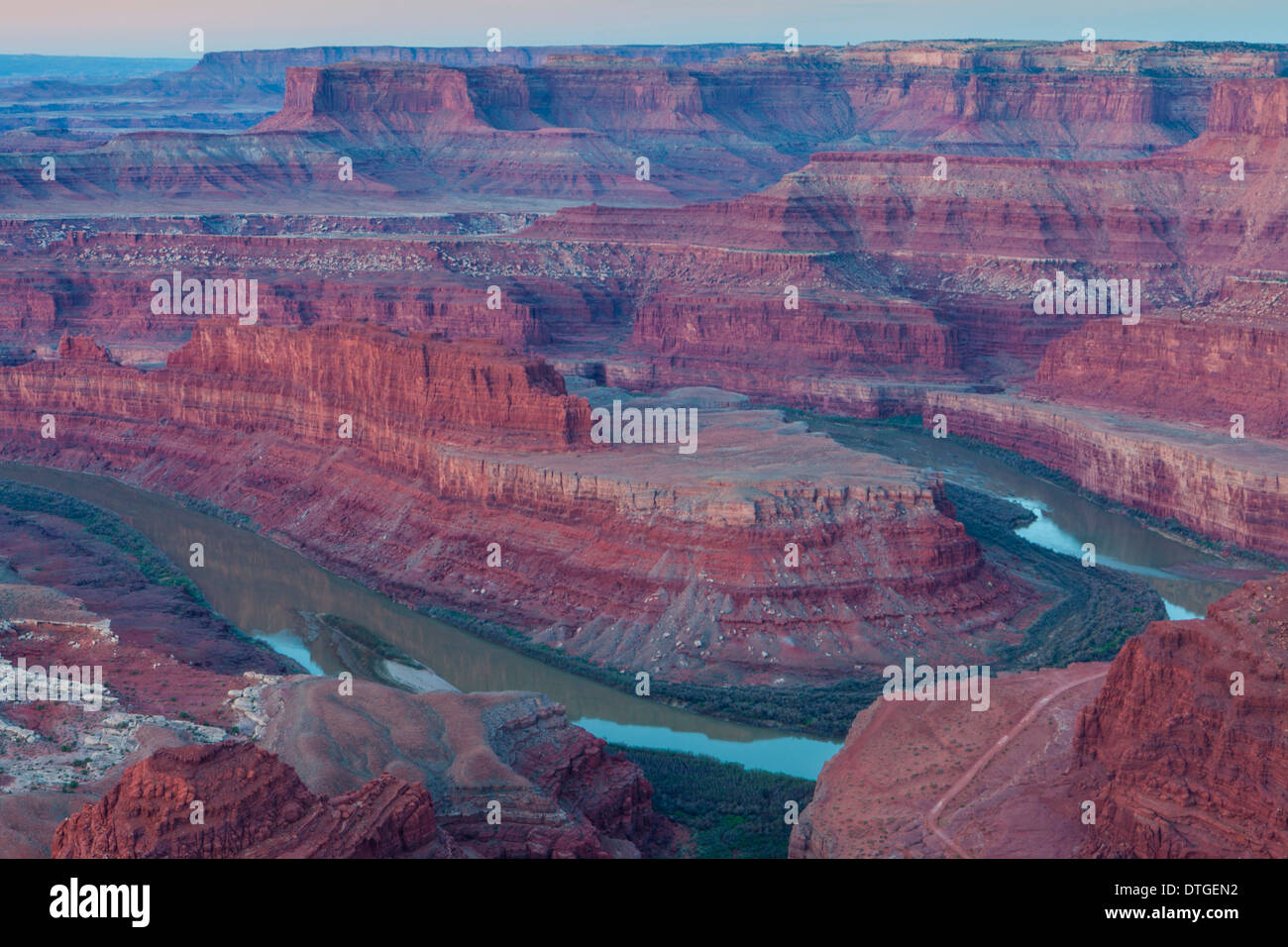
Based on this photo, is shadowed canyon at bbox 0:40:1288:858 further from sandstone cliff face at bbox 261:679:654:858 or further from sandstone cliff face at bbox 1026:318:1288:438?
sandstone cliff face at bbox 1026:318:1288:438

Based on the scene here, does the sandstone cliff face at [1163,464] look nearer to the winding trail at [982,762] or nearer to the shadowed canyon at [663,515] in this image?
the shadowed canyon at [663,515]

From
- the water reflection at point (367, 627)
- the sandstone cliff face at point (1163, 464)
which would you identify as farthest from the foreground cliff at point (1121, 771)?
the sandstone cliff face at point (1163, 464)

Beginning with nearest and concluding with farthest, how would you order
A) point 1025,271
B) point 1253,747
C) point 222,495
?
point 1253,747 → point 222,495 → point 1025,271

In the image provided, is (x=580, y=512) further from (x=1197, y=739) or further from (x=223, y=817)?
(x=223, y=817)

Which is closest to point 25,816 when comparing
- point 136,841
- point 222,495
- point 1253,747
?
point 136,841

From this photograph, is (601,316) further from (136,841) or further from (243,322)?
(136,841)

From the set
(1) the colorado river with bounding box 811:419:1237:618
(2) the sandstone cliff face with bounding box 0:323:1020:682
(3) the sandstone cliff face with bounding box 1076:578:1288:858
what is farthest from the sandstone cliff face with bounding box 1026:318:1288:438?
(3) the sandstone cliff face with bounding box 1076:578:1288:858
